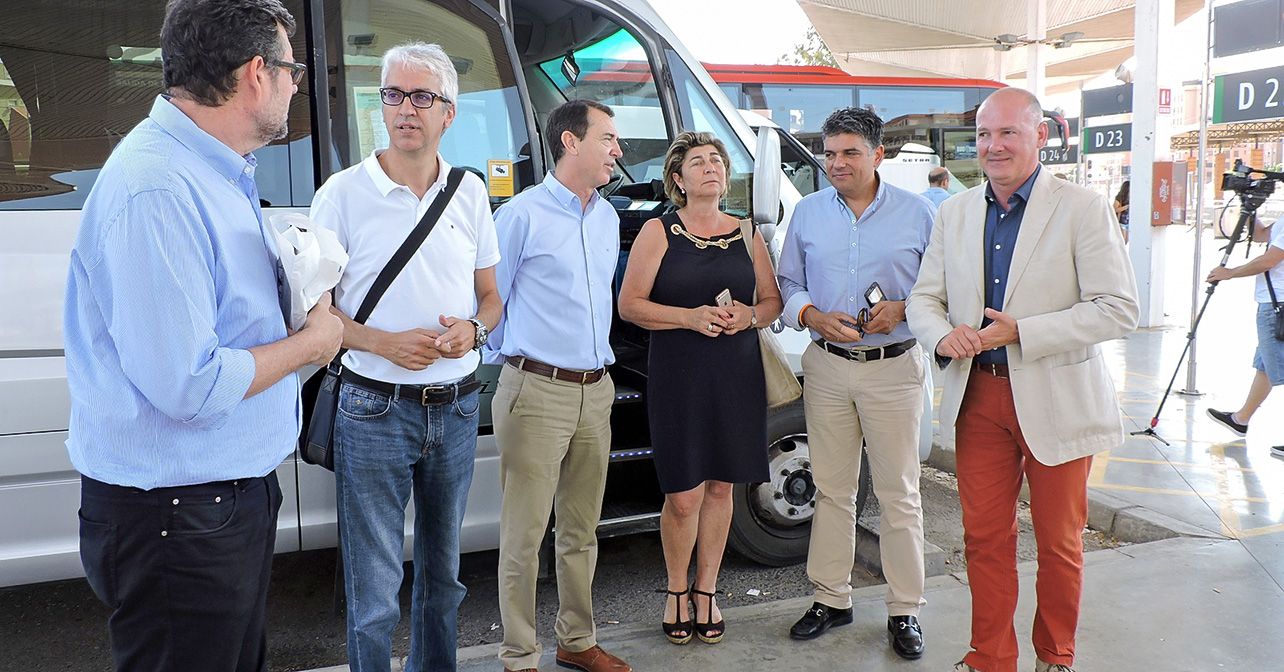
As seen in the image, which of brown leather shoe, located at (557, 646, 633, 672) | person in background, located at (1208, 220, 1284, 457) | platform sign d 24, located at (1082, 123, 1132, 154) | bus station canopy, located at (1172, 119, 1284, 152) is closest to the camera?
brown leather shoe, located at (557, 646, 633, 672)

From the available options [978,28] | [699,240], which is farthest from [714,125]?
[978,28]

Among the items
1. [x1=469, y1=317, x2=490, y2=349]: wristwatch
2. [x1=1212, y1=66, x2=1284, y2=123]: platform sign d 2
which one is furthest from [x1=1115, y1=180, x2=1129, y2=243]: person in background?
[x1=469, y1=317, x2=490, y2=349]: wristwatch

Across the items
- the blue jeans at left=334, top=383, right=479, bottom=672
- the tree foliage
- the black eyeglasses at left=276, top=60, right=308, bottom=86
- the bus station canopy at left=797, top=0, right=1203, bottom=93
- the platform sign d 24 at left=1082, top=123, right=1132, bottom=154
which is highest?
the tree foliage

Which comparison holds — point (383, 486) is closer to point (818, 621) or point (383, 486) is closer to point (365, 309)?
point (365, 309)

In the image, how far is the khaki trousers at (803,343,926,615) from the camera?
3.26m

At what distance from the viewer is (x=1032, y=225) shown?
2770mm

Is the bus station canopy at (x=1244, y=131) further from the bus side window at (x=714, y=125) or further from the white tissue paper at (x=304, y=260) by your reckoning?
the white tissue paper at (x=304, y=260)

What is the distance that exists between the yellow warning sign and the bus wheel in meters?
1.51

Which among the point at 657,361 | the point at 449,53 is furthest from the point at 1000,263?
the point at 449,53

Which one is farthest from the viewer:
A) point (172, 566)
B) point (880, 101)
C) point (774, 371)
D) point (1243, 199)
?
point (880, 101)

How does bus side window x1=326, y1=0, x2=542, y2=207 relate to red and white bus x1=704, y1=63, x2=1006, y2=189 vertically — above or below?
below

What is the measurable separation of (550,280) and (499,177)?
0.85 m

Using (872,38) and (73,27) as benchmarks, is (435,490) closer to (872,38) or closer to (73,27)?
(73,27)

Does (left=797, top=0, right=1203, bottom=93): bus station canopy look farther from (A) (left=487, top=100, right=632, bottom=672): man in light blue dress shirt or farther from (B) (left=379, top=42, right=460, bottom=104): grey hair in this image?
(B) (left=379, top=42, right=460, bottom=104): grey hair
